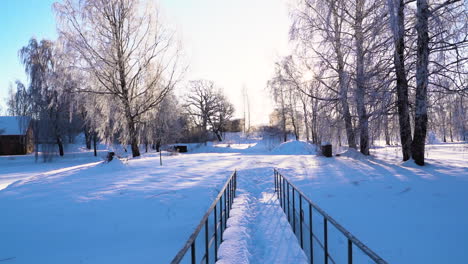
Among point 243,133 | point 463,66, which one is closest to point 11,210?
point 463,66

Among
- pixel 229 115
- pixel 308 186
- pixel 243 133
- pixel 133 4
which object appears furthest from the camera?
pixel 243 133

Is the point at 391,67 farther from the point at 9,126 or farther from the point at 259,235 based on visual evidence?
the point at 9,126

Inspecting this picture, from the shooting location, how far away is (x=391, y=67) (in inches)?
330

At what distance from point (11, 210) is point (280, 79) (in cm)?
1085

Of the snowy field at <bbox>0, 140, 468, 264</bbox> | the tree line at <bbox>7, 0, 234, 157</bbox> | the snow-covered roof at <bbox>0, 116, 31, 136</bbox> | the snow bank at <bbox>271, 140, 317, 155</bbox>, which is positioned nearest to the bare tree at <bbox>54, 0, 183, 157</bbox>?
the tree line at <bbox>7, 0, 234, 157</bbox>

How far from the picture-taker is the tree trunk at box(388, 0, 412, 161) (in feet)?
23.2

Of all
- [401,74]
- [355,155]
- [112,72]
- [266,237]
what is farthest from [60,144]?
[401,74]

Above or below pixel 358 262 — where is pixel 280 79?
above

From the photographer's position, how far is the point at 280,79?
12.6m

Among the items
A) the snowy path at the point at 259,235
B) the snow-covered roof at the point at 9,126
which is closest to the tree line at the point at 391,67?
the snowy path at the point at 259,235

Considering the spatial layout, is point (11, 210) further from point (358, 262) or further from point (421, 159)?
point (421, 159)

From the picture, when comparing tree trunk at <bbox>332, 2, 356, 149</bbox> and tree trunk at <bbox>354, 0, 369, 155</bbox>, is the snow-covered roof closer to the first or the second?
tree trunk at <bbox>332, 2, 356, 149</bbox>

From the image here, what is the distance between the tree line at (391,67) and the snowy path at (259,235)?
16.5 ft

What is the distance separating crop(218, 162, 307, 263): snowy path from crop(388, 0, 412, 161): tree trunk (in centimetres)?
528
